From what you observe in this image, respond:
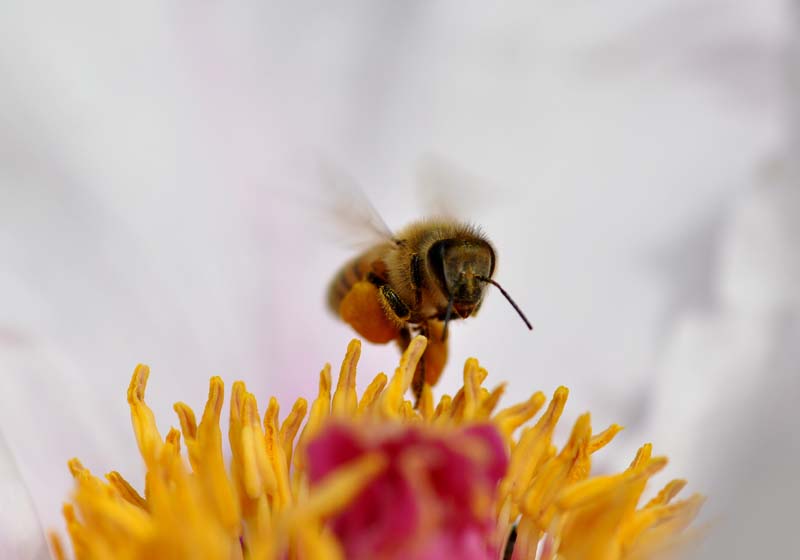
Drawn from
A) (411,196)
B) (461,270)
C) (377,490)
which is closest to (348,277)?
(461,270)

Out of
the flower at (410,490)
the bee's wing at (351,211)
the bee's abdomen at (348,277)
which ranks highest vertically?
the bee's wing at (351,211)

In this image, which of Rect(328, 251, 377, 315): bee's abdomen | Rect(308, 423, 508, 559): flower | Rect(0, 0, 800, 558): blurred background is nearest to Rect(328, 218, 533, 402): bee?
Rect(328, 251, 377, 315): bee's abdomen

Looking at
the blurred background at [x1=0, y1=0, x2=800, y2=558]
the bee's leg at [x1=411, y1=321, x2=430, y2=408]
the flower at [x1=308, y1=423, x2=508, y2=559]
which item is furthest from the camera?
the blurred background at [x1=0, y1=0, x2=800, y2=558]

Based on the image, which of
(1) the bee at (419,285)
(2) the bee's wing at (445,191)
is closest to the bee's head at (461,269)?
(1) the bee at (419,285)

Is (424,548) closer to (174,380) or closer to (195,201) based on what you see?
(174,380)

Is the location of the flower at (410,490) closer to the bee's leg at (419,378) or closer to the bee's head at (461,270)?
the bee's head at (461,270)

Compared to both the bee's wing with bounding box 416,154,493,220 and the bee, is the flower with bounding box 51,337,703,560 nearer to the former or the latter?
the bee
